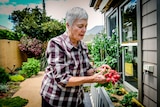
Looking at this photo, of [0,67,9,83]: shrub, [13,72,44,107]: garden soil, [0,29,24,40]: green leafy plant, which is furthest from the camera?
[0,29,24,40]: green leafy plant

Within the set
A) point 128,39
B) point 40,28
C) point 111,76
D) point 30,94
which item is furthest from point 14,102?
point 40,28

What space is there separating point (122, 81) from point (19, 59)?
21.6 ft

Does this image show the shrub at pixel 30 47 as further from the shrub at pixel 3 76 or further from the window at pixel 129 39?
the window at pixel 129 39

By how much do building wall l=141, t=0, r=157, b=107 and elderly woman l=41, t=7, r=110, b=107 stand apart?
51 cm

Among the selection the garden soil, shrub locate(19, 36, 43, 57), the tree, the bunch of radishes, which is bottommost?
the garden soil

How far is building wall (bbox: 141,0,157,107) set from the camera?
56.8 inches

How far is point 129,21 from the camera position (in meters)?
2.45

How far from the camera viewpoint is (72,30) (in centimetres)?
105

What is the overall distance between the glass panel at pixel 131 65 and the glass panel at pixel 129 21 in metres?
0.14

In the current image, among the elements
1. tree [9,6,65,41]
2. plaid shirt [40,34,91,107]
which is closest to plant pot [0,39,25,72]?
tree [9,6,65,41]

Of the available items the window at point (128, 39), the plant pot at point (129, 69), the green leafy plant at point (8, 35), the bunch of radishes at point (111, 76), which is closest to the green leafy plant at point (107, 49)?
the window at point (128, 39)

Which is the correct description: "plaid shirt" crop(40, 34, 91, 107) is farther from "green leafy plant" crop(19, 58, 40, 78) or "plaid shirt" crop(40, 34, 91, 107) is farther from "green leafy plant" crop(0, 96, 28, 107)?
"green leafy plant" crop(19, 58, 40, 78)

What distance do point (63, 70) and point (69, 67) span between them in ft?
0.14

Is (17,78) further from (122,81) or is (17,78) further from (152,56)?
(152,56)
